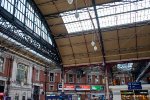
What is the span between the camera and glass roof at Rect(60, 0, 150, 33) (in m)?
23.5

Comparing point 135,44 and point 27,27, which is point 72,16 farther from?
point 135,44

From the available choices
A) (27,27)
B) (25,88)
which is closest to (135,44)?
(27,27)

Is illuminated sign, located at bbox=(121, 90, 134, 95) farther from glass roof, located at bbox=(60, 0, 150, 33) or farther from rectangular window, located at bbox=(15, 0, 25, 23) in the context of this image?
rectangular window, located at bbox=(15, 0, 25, 23)

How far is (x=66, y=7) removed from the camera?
24.5 m

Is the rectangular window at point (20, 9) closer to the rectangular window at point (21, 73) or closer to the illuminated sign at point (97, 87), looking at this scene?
the rectangular window at point (21, 73)

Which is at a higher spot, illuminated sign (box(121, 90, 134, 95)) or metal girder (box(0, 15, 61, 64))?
metal girder (box(0, 15, 61, 64))

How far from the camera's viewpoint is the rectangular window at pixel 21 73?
32469mm

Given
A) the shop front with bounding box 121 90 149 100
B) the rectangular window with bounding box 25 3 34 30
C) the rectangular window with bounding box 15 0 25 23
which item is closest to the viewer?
the rectangular window with bounding box 15 0 25 23

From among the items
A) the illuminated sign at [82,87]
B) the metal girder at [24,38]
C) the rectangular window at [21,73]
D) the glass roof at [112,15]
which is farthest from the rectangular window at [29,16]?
the illuminated sign at [82,87]

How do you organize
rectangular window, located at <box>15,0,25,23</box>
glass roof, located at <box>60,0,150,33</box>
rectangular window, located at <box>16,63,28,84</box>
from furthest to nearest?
rectangular window, located at <box>16,63,28,84</box>, glass roof, located at <box>60,0,150,33</box>, rectangular window, located at <box>15,0,25,23</box>

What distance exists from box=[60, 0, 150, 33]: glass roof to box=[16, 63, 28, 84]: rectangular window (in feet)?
36.8

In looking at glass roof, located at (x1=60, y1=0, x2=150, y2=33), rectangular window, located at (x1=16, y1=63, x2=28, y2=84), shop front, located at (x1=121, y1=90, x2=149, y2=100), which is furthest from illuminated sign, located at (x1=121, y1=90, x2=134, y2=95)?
rectangular window, located at (x1=16, y1=63, x2=28, y2=84)

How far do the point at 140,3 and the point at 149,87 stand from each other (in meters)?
9.58

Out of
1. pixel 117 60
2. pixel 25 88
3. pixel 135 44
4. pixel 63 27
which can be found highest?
pixel 63 27
